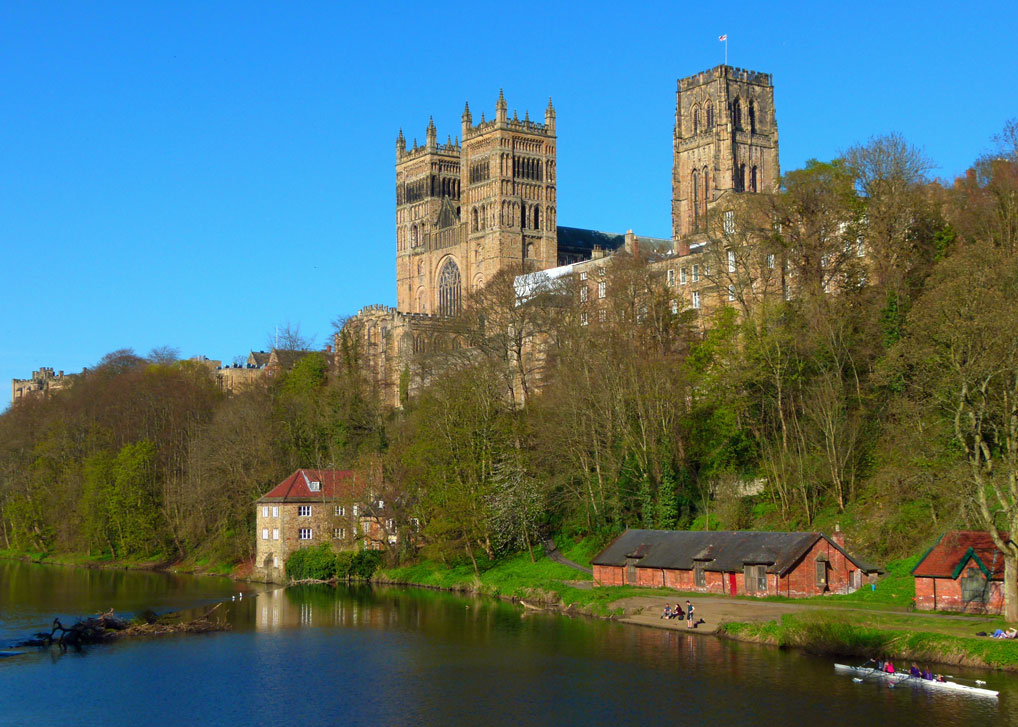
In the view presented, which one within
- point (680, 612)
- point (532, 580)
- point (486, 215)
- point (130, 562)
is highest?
point (486, 215)

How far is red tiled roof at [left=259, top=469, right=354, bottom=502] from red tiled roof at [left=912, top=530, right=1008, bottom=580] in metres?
37.0

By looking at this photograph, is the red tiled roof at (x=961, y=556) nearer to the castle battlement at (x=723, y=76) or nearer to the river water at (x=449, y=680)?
the river water at (x=449, y=680)

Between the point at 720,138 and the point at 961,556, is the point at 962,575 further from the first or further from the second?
the point at 720,138

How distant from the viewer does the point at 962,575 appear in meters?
42.4

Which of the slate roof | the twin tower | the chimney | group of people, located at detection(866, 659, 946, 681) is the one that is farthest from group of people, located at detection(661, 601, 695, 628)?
the twin tower

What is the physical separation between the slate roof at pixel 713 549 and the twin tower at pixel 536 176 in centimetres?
6324

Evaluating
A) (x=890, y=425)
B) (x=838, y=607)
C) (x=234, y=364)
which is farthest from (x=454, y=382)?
(x=234, y=364)

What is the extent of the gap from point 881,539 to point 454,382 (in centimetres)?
2754

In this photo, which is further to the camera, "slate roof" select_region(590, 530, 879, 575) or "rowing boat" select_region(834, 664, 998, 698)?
"slate roof" select_region(590, 530, 879, 575)

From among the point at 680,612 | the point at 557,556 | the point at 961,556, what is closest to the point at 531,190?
the point at 557,556

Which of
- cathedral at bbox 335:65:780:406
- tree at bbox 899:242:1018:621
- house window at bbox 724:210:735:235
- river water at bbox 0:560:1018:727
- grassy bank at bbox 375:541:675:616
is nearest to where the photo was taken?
river water at bbox 0:560:1018:727

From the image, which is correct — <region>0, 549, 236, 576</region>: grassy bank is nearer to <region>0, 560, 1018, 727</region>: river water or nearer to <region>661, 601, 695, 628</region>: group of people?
<region>0, 560, 1018, 727</region>: river water

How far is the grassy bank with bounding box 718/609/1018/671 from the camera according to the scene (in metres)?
37.2

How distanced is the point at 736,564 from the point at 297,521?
31927mm
